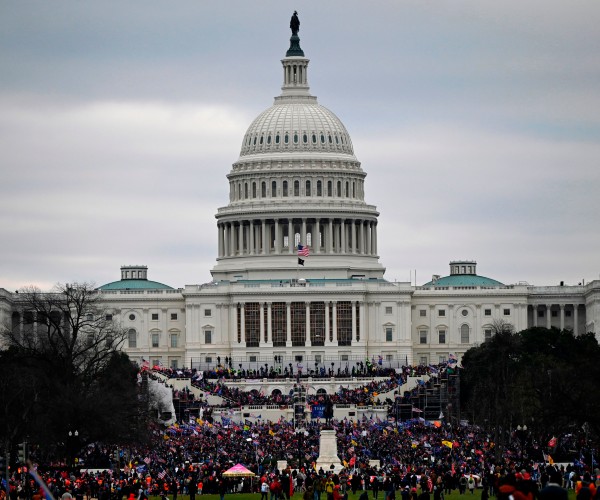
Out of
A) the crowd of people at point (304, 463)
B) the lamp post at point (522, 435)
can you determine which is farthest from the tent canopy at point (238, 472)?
the lamp post at point (522, 435)

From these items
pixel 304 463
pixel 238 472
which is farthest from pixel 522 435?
pixel 238 472

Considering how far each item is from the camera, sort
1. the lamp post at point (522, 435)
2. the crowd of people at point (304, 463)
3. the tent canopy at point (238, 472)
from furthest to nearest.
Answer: the lamp post at point (522, 435), the tent canopy at point (238, 472), the crowd of people at point (304, 463)

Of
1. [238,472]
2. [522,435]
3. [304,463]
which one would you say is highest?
[522,435]

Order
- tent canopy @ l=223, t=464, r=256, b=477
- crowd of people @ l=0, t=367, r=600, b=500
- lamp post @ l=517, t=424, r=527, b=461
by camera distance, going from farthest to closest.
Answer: lamp post @ l=517, t=424, r=527, b=461
tent canopy @ l=223, t=464, r=256, b=477
crowd of people @ l=0, t=367, r=600, b=500

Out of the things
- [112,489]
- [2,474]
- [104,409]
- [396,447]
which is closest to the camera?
[2,474]

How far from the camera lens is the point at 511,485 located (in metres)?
57.3

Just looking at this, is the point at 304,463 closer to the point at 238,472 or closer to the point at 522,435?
the point at 238,472

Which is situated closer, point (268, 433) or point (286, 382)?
point (268, 433)

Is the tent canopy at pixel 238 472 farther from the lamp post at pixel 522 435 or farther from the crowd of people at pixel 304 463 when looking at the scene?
the lamp post at pixel 522 435

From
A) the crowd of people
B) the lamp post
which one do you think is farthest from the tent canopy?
the lamp post

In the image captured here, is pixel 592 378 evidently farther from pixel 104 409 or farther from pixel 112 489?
pixel 112 489

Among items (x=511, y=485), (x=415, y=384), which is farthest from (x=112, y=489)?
(x=415, y=384)

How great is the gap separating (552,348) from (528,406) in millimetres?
53789

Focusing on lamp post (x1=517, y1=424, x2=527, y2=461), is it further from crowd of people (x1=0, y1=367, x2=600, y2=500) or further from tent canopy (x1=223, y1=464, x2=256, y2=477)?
tent canopy (x1=223, y1=464, x2=256, y2=477)
